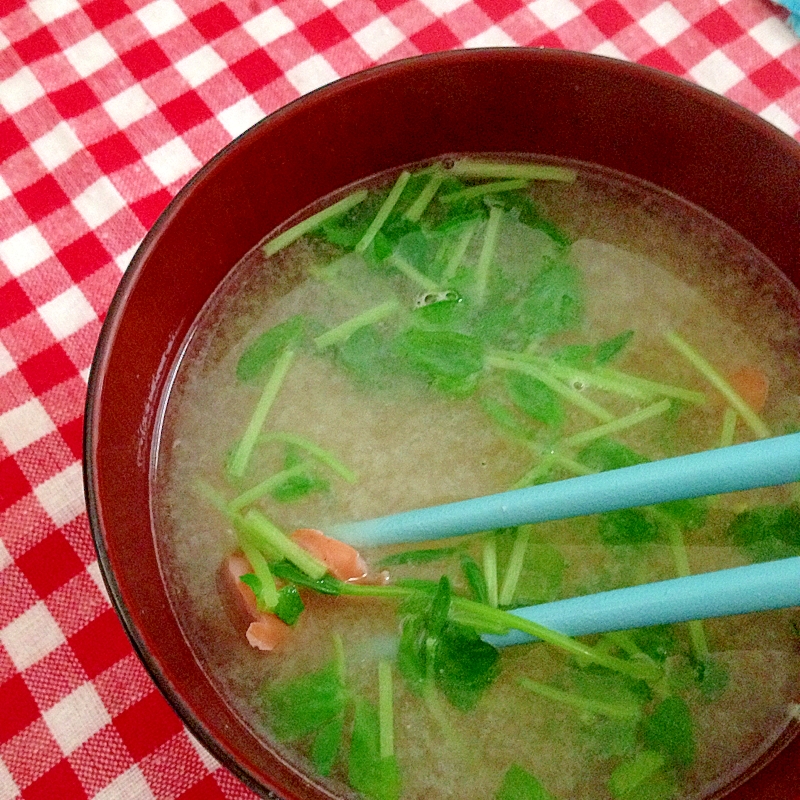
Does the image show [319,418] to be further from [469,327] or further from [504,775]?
[504,775]

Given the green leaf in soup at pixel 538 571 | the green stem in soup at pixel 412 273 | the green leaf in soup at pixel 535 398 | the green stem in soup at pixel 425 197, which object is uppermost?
the green stem in soup at pixel 425 197

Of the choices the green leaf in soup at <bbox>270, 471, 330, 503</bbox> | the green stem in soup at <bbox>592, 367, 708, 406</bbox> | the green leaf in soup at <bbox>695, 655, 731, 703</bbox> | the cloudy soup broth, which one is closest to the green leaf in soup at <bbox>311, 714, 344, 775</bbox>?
the cloudy soup broth

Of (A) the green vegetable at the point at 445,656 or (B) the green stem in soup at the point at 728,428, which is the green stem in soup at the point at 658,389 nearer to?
(B) the green stem in soup at the point at 728,428

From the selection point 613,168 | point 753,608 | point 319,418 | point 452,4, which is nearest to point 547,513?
point 753,608

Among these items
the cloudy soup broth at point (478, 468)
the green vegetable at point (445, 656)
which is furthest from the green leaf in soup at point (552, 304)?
the green vegetable at point (445, 656)

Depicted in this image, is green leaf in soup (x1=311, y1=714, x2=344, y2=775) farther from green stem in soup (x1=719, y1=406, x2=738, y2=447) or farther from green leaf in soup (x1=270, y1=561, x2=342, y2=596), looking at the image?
green stem in soup (x1=719, y1=406, x2=738, y2=447)

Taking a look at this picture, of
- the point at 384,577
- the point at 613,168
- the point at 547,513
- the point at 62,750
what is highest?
the point at 613,168
